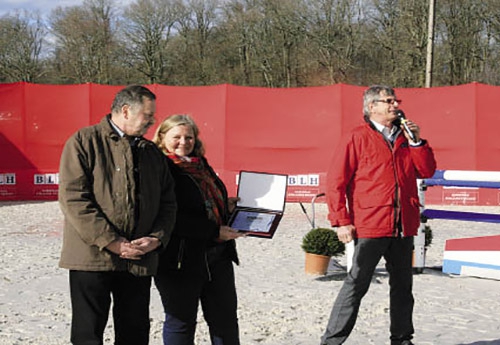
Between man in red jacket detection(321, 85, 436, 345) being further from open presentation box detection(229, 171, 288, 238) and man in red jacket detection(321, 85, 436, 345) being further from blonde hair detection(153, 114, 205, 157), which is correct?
blonde hair detection(153, 114, 205, 157)

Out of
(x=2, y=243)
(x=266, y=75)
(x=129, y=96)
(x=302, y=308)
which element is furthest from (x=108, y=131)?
(x=266, y=75)

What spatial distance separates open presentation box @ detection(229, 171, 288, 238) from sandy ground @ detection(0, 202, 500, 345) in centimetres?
133

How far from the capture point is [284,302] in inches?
211

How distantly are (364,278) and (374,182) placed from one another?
1.78 ft

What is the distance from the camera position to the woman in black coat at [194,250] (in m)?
3.13

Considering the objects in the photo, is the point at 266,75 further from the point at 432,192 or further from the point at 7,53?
the point at 432,192

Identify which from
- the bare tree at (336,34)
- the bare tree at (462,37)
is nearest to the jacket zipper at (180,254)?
the bare tree at (462,37)

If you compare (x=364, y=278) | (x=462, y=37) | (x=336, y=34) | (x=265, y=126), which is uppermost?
(x=336, y=34)

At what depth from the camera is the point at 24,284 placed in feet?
19.6

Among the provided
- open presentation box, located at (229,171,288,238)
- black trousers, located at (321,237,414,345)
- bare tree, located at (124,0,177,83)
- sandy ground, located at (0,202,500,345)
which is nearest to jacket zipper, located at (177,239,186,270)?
open presentation box, located at (229,171,288,238)

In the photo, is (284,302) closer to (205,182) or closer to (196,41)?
(205,182)

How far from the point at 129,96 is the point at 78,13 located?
1362 inches

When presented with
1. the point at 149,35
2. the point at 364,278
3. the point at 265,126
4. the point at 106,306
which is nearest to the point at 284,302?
the point at 364,278

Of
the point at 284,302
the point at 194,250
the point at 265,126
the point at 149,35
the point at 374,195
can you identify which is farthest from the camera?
the point at 149,35
